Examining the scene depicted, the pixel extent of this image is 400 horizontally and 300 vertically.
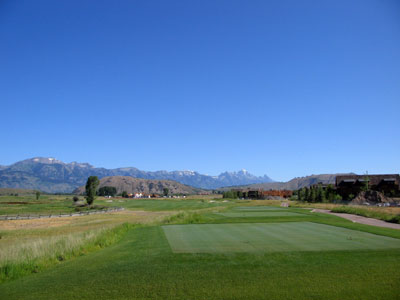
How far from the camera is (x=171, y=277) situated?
42.1 feet

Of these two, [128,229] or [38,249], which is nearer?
[38,249]

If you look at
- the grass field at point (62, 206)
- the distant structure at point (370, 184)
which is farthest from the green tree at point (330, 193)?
the grass field at point (62, 206)

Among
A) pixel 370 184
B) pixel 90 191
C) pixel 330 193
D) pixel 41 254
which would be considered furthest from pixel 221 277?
pixel 370 184

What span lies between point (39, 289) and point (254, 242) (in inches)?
513

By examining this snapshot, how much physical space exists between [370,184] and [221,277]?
88.8 meters

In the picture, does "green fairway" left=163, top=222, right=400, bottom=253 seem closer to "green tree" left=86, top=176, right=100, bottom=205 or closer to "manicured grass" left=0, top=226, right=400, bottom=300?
"manicured grass" left=0, top=226, right=400, bottom=300

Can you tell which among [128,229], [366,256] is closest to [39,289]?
[366,256]

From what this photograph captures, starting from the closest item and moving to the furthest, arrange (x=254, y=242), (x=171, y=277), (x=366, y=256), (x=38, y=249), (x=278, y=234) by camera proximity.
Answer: (x=171, y=277), (x=366, y=256), (x=38, y=249), (x=254, y=242), (x=278, y=234)

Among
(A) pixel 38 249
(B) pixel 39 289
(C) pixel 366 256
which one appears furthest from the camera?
(A) pixel 38 249

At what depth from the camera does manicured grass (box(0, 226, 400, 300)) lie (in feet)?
35.7

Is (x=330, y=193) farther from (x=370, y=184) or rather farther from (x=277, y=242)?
(x=277, y=242)

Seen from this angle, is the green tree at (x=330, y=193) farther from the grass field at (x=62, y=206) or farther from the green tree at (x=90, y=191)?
the green tree at (x=90, y=191)

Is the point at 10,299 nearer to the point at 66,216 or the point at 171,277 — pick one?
the point at 171,277

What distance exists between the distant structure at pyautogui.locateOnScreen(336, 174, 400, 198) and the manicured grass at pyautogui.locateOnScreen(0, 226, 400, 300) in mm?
79263
